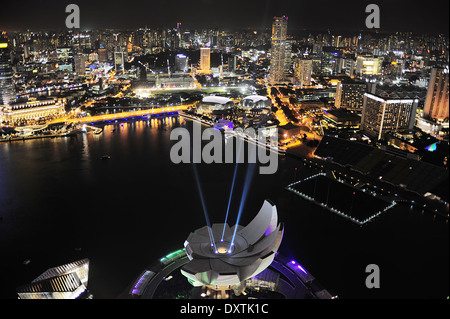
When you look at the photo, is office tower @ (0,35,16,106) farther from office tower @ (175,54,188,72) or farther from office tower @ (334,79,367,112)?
office tower @ (334,79,367,112)

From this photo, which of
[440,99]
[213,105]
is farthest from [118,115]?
[440,99]

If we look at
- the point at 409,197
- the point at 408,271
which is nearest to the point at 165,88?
the point at 409,197

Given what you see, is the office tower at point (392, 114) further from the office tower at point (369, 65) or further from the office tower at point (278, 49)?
the office tower at point (369, 65)

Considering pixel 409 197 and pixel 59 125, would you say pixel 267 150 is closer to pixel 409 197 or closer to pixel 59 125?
pixel 409 197

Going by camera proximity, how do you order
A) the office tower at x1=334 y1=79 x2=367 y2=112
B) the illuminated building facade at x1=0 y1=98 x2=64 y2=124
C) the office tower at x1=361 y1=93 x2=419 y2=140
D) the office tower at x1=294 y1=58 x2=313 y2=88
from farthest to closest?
the office tower at x1=294 y1=58 x2=313 y2=88 < the office tower at x1=334 y1=79 x2=367 y2=112 < the illuminated building facade at x1=0 y1=98 x2=64 y2=124 < the office tower at x1=361 y1=93 x2=419 y2=140

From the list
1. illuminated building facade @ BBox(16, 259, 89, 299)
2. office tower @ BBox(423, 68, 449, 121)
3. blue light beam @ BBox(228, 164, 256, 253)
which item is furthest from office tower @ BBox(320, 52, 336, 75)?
illuminated building facade @ BBox(16, 259, 89, 299)

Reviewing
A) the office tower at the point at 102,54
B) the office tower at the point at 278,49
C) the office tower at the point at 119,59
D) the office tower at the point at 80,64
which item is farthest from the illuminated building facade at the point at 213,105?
the office tower at the point at 102,54
